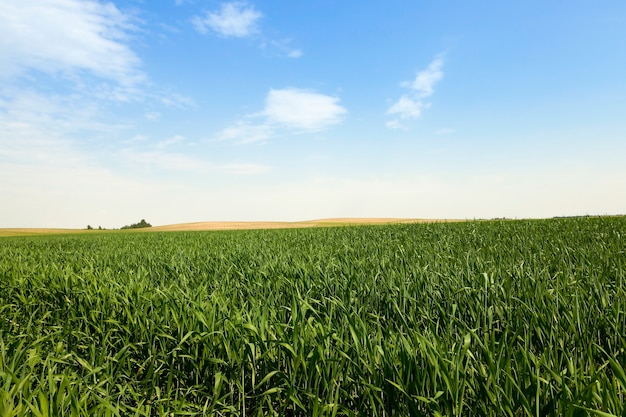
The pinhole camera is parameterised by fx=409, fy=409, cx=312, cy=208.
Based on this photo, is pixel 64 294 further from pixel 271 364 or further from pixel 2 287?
pixel 271 364

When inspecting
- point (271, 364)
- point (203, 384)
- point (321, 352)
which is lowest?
point (203, 384)

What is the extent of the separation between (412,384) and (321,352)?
0.50m

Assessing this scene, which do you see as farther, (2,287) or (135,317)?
(2,287)

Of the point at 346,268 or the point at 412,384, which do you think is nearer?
the point at 412,384

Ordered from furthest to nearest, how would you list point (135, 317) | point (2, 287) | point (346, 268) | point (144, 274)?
point (2, 287) < point (144, 274) < point (346, 268) < point (135, 317)

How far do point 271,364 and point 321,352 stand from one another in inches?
19.8

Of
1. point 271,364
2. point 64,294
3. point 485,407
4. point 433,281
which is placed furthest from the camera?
point 64,294

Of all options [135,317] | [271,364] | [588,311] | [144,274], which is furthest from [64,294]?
[588,311]

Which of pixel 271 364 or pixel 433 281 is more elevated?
pixel 433 281

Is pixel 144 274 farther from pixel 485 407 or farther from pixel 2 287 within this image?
pixel 485 407

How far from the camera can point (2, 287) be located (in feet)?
19.7

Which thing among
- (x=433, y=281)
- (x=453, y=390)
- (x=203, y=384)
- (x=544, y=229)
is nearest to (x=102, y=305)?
(x=203, y=384)

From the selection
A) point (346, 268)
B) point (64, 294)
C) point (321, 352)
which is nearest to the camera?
point (321, 352)

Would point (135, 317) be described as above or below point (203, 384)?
above
